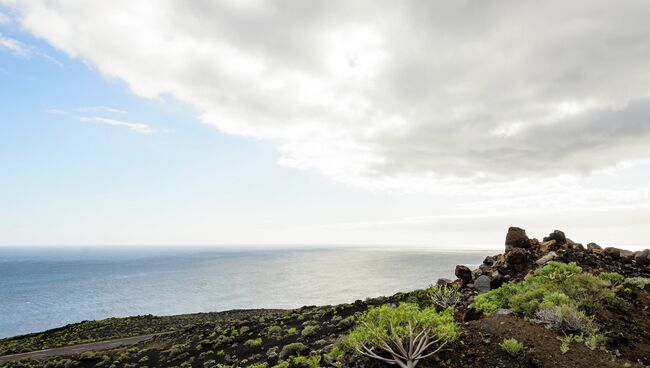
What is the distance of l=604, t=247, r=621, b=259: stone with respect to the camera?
23.5 metres

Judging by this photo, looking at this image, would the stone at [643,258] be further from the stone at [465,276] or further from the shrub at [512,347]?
the shrub at [512,347]

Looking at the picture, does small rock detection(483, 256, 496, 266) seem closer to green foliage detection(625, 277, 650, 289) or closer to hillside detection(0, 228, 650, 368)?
hillside detection(0, 228, 650, 368)

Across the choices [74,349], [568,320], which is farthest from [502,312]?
[74,349]

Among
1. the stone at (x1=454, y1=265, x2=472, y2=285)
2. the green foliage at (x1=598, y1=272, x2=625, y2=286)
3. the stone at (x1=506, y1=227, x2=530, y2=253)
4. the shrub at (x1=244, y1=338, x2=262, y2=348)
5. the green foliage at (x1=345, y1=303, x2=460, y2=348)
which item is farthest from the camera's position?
the stone at (x1=506, y1=227, x2=530, y2=253)

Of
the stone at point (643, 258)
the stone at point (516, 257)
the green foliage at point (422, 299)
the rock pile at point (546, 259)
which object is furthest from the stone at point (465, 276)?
the stone at point (643, 258)

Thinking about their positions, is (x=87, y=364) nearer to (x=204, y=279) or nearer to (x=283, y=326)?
(x=283, y=326)

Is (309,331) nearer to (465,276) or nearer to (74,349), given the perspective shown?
(465,276)

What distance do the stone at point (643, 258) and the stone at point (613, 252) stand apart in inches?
37.7

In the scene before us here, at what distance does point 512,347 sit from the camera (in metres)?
11.6

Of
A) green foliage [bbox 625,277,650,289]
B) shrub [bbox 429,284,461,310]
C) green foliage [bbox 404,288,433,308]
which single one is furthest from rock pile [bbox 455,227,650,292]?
green foliage [bbox 404,288,433,308]

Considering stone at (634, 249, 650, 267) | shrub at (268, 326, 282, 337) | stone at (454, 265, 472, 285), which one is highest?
stone at (634, 249, 650, 267)

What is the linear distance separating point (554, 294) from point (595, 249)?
1293 centimetres

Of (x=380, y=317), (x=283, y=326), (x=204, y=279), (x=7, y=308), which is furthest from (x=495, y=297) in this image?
(x=204, y=279)

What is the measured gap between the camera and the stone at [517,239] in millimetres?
25844
